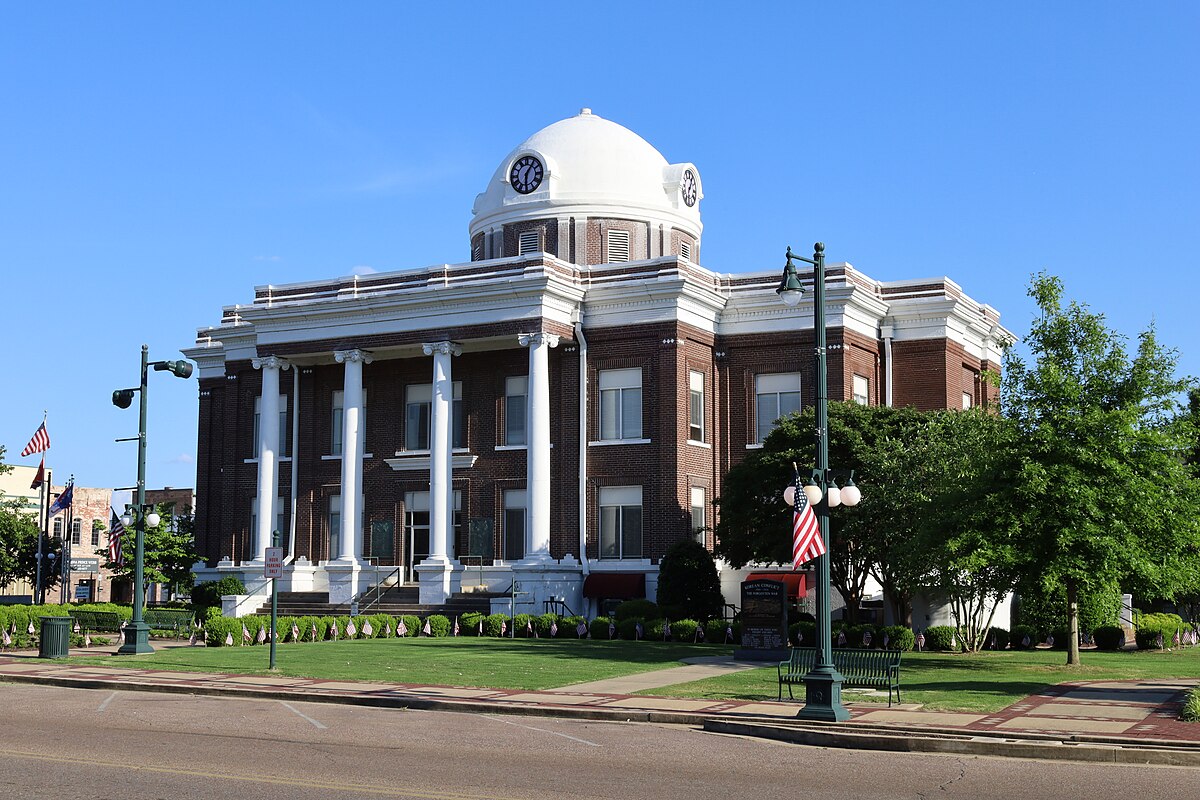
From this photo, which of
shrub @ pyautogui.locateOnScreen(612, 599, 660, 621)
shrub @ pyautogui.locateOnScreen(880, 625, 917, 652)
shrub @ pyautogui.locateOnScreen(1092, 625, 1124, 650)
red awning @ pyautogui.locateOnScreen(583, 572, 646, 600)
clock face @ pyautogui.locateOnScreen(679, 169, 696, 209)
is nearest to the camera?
shrub @ pyautogui.locateOnScreen(880, 625, 917, 652)

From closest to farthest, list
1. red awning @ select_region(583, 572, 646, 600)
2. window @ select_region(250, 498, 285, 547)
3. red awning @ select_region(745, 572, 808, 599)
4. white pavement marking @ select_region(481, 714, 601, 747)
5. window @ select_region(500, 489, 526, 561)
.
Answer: white pavement marking @ select_region(481, 714, 601, 747)
red awning @ select_region(745, 572, 808, 599)
red awning @ select_region(583, 572, 646, 600)
window @ select_region(500, 489, 526, 561)
window @ select_region(250, 498, 285, 547)

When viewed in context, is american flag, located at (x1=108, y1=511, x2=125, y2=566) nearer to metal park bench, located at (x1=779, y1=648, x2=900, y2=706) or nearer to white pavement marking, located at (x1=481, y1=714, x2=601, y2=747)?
white pavement marking, located at (x1=481, y1=714, x2=601, y2=747)

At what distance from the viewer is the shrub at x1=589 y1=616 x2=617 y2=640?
144ft

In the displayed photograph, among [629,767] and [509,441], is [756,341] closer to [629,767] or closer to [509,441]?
[509,441]

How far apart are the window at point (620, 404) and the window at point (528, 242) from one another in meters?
9.03

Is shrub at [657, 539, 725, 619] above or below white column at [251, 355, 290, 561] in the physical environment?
below

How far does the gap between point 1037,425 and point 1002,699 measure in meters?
10.0

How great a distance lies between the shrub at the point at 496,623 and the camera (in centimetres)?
4581

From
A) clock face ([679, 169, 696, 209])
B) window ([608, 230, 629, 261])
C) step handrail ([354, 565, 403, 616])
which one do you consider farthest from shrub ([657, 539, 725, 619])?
clock face ([679, 169, 696, 209])

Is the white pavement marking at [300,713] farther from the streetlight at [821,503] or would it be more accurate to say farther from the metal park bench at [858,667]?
the metal park bench at [858,667]

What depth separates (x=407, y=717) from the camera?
23.4 m

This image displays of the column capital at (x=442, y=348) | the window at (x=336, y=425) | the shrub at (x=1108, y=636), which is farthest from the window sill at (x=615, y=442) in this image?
the shrub at (x=1108, y=636)

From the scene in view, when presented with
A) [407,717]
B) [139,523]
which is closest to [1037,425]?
[407,717]

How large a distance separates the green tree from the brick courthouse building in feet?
52.4
